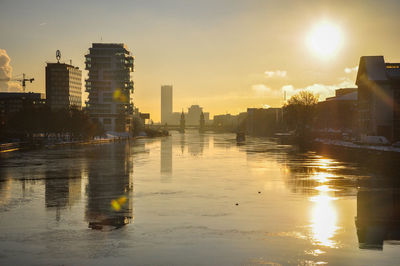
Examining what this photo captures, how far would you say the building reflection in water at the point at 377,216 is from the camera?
17.9 m

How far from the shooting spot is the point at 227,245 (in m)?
16.9

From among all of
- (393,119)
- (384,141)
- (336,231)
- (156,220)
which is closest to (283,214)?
(336,231)

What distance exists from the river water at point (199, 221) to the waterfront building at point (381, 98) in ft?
250

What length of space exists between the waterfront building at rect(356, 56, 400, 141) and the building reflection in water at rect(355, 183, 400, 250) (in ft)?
272

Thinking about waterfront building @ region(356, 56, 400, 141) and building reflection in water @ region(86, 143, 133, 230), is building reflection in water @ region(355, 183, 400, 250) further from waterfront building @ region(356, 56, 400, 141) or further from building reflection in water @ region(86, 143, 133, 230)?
waterfront building @ region(356, 56, 400, 141)

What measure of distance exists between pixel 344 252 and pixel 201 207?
1017 cm

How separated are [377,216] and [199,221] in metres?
8.17

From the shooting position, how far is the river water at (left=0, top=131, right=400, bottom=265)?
1558 cm

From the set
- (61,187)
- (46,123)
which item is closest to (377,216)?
(61,187)

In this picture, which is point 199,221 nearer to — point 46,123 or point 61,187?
point 61,187

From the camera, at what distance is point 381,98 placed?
111 m

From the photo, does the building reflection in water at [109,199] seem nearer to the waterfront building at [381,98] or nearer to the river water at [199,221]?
the river water at [199,221]

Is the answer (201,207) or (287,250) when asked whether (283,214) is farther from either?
(287,250)

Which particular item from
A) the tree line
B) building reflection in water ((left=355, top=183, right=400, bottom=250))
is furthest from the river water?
the tree line
